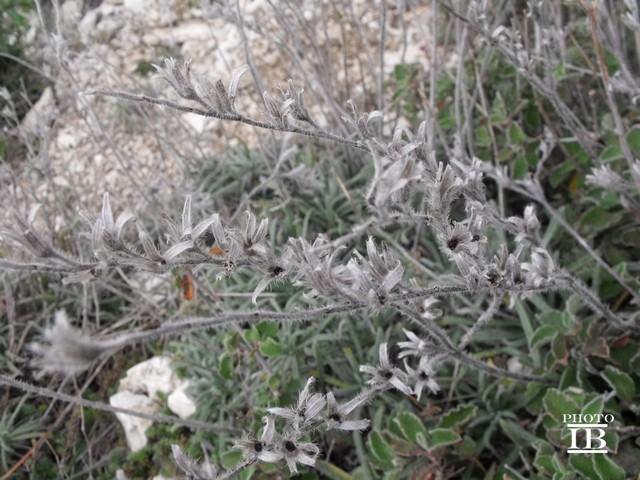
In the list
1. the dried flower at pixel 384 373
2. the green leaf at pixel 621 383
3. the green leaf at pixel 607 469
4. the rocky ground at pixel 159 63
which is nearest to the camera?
the dried flower at pixel 384 373

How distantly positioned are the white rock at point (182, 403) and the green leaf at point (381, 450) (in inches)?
34.3

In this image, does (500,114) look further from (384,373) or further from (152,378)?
→ (152,378)

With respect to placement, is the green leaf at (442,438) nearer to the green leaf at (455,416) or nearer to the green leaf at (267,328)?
the green leaf at (455,416)

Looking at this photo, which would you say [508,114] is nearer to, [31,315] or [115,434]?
[115,434]

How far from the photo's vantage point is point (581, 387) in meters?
2.00

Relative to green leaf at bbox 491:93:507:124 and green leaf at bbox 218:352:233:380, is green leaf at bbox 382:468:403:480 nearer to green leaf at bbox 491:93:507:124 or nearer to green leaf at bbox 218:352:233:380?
green leaf at bbox 218:352:233:380

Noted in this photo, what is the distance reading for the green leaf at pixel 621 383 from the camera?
191 centimetres

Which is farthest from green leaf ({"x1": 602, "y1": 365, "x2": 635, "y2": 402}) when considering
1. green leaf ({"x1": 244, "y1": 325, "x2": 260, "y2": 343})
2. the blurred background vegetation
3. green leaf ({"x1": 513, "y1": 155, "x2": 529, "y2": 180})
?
green leaf ({"x1": 244, "y1": 325, "x2": 260, "y2": 343})

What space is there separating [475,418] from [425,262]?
0.76 m

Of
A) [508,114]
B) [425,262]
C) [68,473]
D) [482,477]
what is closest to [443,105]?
[508,114]

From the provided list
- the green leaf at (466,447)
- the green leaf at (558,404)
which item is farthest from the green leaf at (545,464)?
the green leaf at (466,447)

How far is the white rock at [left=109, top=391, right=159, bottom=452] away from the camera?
8.48 ft

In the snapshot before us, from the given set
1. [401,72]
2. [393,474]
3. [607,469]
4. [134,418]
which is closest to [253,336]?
[393,474]

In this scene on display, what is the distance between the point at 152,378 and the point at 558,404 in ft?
5.66
